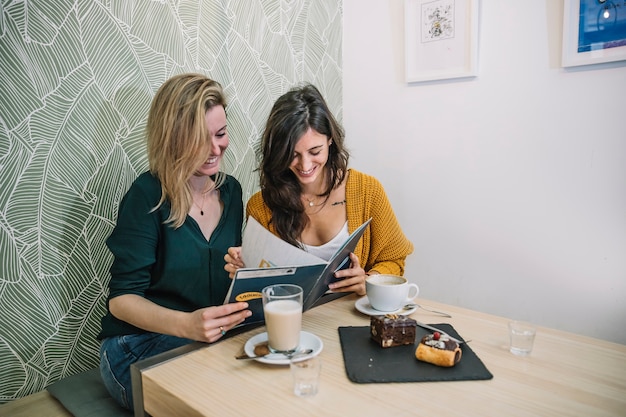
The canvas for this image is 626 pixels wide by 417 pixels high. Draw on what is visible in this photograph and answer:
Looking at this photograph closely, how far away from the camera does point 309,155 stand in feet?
4.61

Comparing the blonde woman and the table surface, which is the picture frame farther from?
the table surface

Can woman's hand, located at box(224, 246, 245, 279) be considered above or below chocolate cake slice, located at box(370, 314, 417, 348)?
above

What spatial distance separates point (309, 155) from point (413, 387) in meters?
0.82

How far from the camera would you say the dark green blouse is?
124 centimetres

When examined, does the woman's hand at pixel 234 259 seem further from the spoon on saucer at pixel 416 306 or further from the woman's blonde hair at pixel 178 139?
the spoon on saucer at pixel 416 306

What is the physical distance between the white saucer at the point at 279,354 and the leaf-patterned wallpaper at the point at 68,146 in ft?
2.53

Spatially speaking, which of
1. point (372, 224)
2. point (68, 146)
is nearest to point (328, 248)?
point (372, 224)

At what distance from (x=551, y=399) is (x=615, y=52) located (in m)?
1.40

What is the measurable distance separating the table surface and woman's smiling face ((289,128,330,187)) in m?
0.60

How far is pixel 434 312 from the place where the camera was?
1118 millimetres

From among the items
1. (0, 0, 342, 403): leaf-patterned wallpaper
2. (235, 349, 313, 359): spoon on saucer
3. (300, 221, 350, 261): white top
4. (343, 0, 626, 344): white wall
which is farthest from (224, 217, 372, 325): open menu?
(343, 0, 626, 344): white wall

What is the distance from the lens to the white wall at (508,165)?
5.49 feet

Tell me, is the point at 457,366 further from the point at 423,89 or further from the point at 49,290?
the point at 423,89

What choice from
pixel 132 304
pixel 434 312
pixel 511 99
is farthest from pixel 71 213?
pixel 511 99
